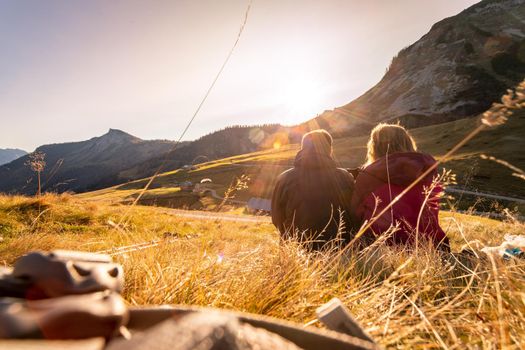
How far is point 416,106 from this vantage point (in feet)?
408

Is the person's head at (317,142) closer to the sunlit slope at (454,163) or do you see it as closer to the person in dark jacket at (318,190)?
the person in dark jacket at (318,190)

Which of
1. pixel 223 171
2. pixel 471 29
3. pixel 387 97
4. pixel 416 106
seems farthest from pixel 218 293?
pixel 471 29

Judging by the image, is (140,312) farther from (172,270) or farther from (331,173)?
(331,173)

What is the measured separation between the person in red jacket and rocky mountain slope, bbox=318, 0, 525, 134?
111m

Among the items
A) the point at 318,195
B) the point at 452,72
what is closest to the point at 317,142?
the point at 318,195

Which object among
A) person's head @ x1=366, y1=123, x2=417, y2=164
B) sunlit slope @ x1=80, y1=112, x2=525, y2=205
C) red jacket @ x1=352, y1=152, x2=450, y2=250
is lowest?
sunlit slope @ x1=80, y1=112, x2=525, y2=205

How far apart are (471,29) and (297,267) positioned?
174996 mm

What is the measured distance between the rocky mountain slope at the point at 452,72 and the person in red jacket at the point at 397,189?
111089 millimetres

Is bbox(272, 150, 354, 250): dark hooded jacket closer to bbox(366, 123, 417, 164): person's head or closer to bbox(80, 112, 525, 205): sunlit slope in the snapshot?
bbox(366, 123, 417, 164): person's head

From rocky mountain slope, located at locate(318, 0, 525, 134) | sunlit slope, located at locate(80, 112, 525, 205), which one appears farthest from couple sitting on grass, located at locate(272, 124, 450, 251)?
rocky mountain slope, located at locate(318, 0, 525, 134)

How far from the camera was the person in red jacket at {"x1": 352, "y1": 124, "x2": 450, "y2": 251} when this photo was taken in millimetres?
5148

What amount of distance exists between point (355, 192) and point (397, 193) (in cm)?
69

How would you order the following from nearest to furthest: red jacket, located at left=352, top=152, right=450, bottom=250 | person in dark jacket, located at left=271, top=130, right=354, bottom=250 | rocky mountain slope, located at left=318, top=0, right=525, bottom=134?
1. red jacket, located at left=352, top=152, right=450, bottom=250
2. person in dark jacket, located at left=271, top=130, right=354, bottom=250
3. rocky mountain slope, located at left=318, top=0, right=525, bottom=134

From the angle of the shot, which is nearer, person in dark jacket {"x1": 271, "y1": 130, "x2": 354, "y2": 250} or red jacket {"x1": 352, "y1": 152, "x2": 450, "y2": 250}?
red jacket {"x1": 352, "y1": 152, "x2": 450, "y2": 250}
